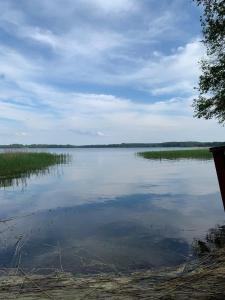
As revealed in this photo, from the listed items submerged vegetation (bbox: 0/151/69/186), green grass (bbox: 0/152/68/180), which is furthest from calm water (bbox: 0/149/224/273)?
green grass (bbox: 0/152/68/180)

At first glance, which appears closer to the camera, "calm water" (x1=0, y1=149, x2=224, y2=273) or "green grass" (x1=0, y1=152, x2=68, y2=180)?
"calm water" (x1=0, y1=149, x2=224, y2=273)

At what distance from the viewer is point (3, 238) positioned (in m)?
11.1

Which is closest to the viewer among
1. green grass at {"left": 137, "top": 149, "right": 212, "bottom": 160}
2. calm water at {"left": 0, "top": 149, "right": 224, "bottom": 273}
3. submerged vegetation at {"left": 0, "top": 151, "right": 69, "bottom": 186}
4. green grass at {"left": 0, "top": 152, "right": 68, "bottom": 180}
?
calm water at {"left": 0, "top": 149, "right": 224, "bottom": 273}

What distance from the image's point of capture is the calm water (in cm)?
903

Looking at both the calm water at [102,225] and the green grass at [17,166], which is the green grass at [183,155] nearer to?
the green grass at [17,166]

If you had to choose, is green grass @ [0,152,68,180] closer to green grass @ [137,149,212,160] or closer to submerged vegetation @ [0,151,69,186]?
submerged vegetation @ [0,151,69,186]

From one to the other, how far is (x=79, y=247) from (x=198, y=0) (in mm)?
16274

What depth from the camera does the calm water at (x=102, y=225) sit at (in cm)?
903

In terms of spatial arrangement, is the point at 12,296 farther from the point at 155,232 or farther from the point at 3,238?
the point at 155,232

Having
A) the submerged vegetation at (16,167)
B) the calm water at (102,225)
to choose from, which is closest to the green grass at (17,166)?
the submerged vegetation at (16,167)

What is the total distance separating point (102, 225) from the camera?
1290 cm

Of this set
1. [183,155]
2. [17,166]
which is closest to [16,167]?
[17,166]

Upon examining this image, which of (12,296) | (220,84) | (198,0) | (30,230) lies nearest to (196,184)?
(220,84)

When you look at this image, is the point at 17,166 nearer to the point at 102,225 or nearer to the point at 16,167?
the point at 16,167
